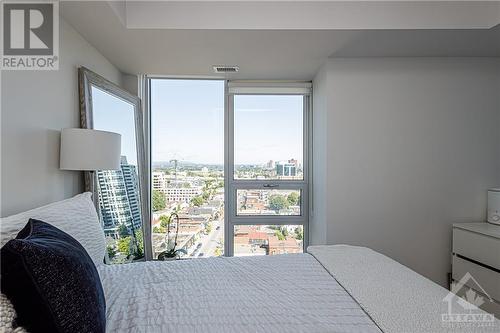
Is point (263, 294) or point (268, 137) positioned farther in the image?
point (268, 137)

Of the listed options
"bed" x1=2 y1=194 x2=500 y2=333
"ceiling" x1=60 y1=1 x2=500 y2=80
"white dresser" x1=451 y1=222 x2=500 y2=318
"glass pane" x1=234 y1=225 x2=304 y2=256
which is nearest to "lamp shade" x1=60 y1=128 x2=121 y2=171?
"bed" x1=2 y1=194 x2=500 y2=333

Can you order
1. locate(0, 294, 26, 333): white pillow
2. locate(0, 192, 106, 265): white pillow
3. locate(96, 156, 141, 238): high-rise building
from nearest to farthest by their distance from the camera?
locate(0, 294, 26, 333): white pillow, locate(0, 192, 106, 265): white pillow, locate(96, 156, 141, 238): high-rise building

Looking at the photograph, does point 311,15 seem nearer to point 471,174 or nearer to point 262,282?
point 262,282

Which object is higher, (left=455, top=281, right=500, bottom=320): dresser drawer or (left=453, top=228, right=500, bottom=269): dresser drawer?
(left=453, top=228, right=500, bottom=269): dresser drawer

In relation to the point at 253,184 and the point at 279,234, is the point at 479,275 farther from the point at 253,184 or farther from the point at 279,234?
the point at 253,184

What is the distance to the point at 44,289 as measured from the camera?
2.56ft

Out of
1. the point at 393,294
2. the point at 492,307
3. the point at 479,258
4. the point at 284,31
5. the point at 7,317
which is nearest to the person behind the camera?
the point at 7,317

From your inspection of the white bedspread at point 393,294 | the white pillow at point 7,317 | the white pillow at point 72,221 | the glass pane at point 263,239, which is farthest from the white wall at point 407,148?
the white pillow at point 7,317

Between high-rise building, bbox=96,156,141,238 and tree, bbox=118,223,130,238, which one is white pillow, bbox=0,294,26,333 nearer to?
high-rise building, bbox=96,156,141,238

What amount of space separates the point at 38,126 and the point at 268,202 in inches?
97.3

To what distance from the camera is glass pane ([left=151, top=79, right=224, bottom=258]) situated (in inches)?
142

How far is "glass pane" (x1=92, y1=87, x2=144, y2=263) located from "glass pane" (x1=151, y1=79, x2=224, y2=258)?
1.62ft

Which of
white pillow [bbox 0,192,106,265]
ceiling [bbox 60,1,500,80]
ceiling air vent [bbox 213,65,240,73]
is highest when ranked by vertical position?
ceiling [bbox 60,1,500,80]

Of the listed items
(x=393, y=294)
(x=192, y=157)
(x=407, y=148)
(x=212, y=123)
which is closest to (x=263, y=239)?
(x=192, y=157)
